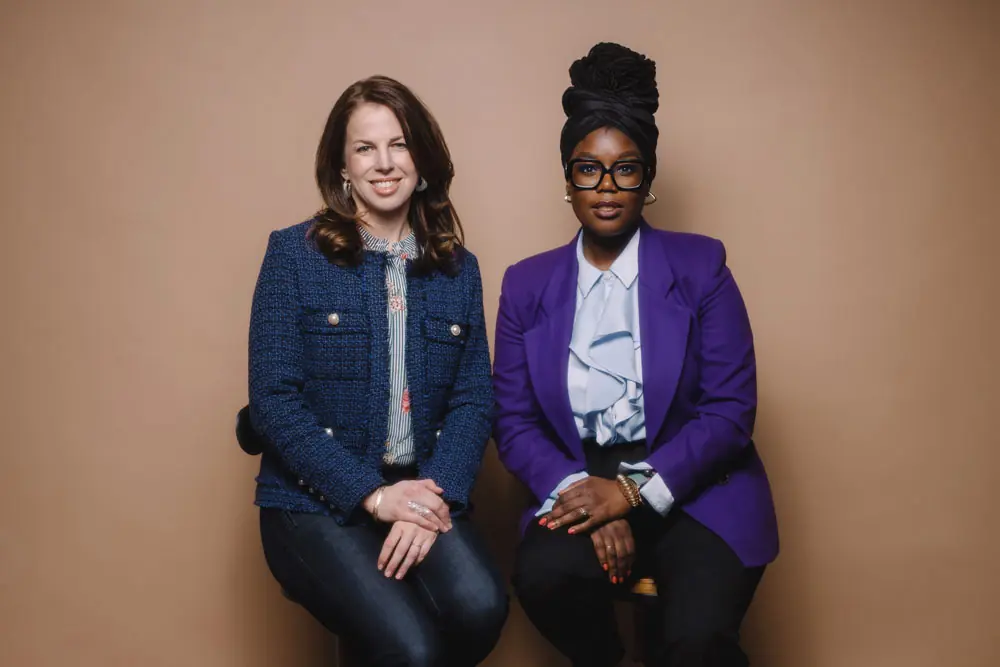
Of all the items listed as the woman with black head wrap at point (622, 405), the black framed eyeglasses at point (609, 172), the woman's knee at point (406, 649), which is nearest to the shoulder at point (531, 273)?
the woman with black head wrap at point (622, 405)

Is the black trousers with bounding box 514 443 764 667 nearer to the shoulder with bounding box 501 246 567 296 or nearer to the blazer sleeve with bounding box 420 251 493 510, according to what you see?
the blazer sleeve with bounding box 420 251 493 510

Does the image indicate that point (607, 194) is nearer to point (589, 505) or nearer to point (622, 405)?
point (622, 405)

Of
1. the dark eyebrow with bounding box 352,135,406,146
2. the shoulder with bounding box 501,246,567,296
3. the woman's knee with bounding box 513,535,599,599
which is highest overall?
the dark eyebrow with bounding box 352,135,406,146

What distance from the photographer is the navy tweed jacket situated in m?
2.47

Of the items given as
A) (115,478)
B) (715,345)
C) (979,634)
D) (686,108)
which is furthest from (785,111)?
(115,478)

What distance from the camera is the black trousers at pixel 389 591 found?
231 centimetres

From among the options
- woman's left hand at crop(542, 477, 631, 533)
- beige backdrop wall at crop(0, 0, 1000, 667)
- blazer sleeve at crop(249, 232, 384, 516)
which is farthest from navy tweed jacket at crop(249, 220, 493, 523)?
beige backdrop wall at crop(0, 0, 1000, 667)

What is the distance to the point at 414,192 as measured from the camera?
2797 mm

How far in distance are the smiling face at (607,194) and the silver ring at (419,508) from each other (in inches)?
33.5

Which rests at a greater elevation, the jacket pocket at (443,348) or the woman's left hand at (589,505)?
the jacket pocket at (443,348)

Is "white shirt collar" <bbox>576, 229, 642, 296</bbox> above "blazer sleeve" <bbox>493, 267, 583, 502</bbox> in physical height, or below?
above

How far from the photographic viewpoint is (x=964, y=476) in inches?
141

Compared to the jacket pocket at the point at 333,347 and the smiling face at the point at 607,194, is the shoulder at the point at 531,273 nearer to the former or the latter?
the smiling face at the point at 607,194

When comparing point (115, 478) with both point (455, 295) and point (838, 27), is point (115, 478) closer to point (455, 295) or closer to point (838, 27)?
point (455, 295)
